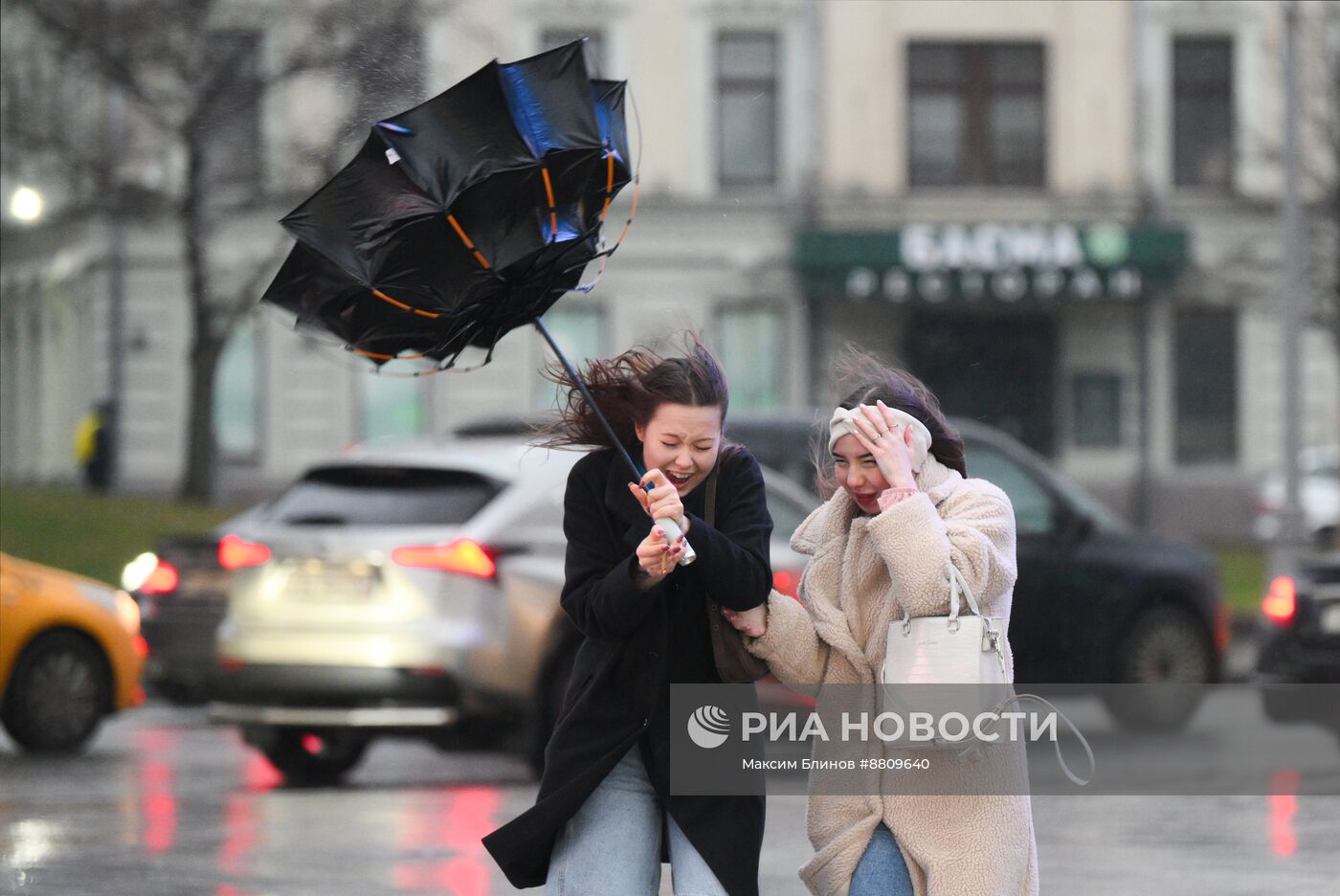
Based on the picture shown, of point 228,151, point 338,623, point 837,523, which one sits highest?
point 228,151

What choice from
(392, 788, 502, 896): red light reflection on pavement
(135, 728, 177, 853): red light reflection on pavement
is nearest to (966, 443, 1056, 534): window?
(392, 788, 502, 896): red light reflection on pavement

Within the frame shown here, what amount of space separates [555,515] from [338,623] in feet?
3.76

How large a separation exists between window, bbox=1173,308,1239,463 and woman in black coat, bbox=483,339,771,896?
2843cm

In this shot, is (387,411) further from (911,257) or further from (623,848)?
(623,848)

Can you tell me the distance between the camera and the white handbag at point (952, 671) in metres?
3.75

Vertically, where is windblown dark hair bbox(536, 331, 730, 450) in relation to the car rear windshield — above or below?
above

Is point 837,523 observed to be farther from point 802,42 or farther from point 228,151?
point 802,42

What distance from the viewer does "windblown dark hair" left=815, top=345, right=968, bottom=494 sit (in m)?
4.04

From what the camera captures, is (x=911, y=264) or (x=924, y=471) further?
(x=911, y=264)

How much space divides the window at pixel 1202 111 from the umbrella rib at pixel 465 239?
94.3 ft

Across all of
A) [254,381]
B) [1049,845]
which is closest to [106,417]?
[254,381]

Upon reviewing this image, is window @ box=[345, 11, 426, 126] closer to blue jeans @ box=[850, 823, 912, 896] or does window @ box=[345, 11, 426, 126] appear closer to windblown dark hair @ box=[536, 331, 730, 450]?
windblown dark hair @ box=[536, 331, 730, 450]

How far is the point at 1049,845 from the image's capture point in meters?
8.46

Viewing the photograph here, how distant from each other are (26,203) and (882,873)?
23.4 meters
